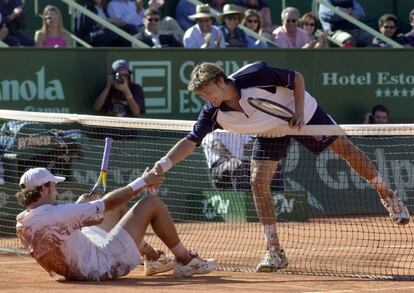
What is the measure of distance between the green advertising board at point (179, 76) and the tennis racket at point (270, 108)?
5.82m

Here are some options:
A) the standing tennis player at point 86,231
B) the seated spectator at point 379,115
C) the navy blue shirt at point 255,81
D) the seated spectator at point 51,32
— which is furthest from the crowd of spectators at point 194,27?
the standing tennis player at point 86,231

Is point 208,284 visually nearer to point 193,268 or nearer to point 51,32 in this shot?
point 193,268

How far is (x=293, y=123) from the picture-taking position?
9.48 meters

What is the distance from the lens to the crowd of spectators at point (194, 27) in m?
16.2

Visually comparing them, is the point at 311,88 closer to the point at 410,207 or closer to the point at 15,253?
the point at 410,207

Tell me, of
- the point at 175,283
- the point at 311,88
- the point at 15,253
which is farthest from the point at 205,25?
the point at 175,283

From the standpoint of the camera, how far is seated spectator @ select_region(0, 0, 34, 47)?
16.0 meters

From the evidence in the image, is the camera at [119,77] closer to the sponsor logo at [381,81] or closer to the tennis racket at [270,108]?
the sponsor logo at [381,81]

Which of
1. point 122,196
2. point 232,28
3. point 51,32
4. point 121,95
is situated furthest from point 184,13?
point 122,196

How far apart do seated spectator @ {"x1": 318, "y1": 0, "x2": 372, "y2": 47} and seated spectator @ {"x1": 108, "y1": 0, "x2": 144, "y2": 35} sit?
10.7 ft

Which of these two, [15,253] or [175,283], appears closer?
[175,283]

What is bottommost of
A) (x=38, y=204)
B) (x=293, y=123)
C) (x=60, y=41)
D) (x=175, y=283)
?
(x=175, y=283)

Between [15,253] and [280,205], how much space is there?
416 centimetres

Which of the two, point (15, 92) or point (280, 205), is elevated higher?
point (15, 92)
